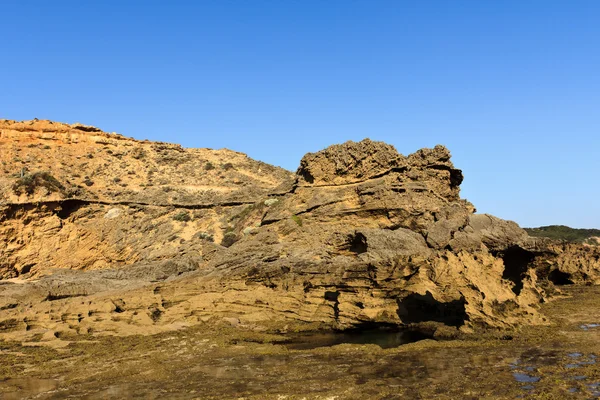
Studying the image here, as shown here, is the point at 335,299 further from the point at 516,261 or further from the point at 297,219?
the point at 516,261

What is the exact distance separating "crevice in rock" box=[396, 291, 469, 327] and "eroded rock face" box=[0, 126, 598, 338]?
0.16 ft

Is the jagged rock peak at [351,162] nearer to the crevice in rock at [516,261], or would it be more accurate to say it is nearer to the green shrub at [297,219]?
the green shrub at [297,219]

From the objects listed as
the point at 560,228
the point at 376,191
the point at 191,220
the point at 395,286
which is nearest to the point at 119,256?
the point at 191,220

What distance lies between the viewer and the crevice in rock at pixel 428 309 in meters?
16.7

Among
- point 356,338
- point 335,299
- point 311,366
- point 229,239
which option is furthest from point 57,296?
point 311,366

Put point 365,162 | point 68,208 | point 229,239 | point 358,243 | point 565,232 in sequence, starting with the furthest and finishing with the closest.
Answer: point 565,232 < point 68,208 < point 229,239 < point 365,162 < point 358,243

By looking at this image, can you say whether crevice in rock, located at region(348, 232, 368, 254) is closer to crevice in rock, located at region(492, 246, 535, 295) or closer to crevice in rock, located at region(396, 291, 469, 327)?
crevice in rock, located at region(396, 291, 469, 327)

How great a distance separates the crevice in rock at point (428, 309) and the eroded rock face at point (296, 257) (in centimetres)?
5

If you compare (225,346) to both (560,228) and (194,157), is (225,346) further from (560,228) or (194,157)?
(560,228)

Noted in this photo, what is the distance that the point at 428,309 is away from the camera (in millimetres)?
17703

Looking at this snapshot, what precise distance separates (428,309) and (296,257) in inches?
245

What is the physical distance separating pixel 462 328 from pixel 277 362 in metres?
6.01

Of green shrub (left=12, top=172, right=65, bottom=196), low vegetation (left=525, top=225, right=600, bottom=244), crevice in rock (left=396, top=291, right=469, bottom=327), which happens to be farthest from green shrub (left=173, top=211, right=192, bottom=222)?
low vegetation (left=525, top=225, right=600, bottom=244)

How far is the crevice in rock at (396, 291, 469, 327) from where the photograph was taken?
1667 cm
